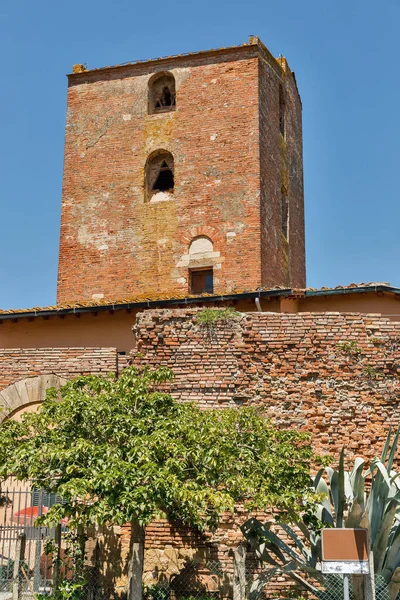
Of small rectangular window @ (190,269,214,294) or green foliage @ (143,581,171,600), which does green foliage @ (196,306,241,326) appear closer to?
green foliage @ (143,581,171,600)

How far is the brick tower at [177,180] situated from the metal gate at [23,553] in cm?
739

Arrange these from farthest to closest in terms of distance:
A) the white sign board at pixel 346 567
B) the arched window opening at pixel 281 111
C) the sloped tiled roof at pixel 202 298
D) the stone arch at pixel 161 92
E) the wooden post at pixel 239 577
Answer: the arched window opening at pixel 281 111 → the stone arch at pixel 161 92 → the sloped tiled roof at pixel 202 298 → the wooden post at pixel 239 577 → the white sign board at pixel 346 567

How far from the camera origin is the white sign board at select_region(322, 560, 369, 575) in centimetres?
764

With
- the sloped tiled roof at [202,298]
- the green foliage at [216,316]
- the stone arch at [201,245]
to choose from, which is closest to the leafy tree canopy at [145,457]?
the green foliage at [216,316]

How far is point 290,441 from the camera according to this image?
9.84 m

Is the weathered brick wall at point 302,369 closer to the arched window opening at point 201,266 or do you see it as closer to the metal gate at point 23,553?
the metal gate at point 23,553

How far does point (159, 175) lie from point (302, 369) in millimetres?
10097

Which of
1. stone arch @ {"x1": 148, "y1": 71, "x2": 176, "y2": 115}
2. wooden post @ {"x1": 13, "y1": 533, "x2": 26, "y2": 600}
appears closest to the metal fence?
wooden post @ {"x1": 13, "y1": 533, "x2": 26, "y2": 600}

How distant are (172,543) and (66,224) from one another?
36.8 ft

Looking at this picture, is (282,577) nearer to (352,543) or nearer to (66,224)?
(352,543)

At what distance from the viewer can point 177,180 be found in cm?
1966

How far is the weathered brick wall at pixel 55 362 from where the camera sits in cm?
1273

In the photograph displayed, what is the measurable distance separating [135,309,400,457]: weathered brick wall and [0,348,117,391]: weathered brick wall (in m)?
0.95

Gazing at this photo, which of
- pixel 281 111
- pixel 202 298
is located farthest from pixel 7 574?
pixel 281 111
